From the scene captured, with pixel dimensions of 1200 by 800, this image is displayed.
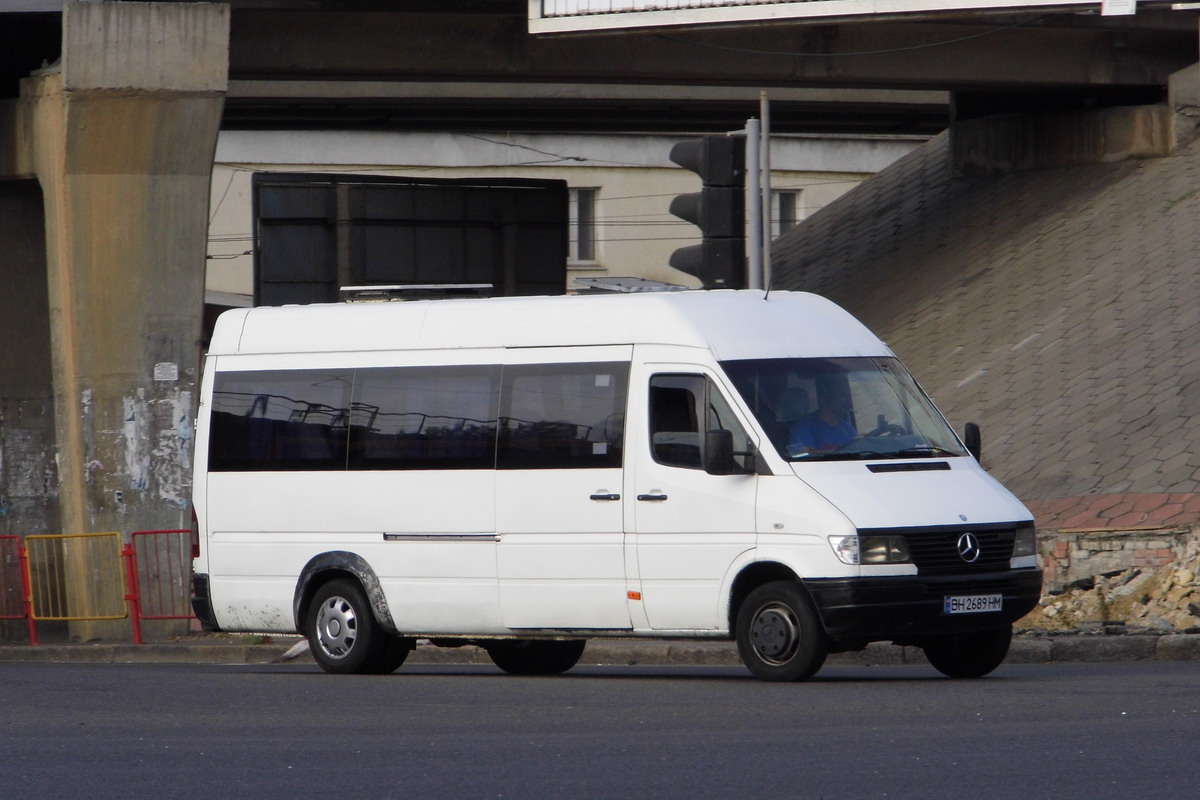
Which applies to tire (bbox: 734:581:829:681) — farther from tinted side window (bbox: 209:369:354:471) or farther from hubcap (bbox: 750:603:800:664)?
tinted side window (bbox: 209:369:354:471)

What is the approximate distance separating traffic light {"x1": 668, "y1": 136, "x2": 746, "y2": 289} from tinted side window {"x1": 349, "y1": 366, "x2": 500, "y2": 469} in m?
1.53

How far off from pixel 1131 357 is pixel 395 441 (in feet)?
36.6

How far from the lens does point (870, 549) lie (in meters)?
11.1

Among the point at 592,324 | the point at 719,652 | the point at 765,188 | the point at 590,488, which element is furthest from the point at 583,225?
the point at 590,488

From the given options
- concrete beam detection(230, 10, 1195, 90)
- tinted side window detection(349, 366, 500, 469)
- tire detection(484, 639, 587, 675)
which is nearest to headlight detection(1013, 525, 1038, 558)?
tinted side window detection(349, 366, 500, 469)

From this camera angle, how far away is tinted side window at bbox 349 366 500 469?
12.6 meters

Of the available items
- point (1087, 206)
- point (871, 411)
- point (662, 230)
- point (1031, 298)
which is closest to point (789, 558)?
point (871, 411)

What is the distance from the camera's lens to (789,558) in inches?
444

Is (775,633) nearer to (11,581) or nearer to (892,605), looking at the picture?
(892,605)

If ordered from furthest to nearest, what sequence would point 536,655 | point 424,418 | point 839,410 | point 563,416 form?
point 536,655, point 424,418, point 563,416, point 839,410

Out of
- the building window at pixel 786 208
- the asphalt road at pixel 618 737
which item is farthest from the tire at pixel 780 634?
the building window at pixel 786 208

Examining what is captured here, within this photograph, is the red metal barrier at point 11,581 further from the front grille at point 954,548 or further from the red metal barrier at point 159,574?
the front grille at point 954,548

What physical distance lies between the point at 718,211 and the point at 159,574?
7796 mm

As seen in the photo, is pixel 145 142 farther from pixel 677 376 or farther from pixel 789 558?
pixel 789 558
